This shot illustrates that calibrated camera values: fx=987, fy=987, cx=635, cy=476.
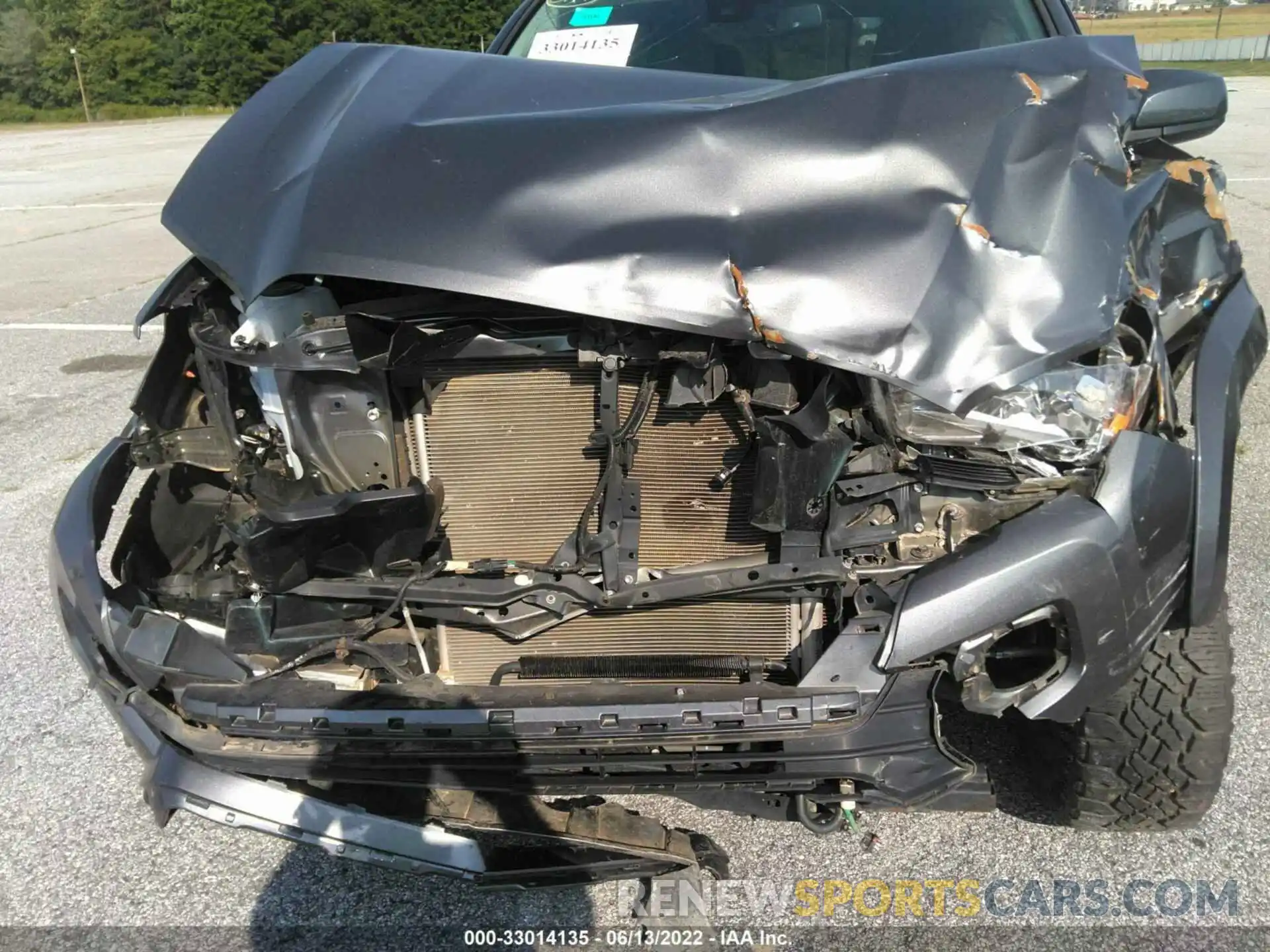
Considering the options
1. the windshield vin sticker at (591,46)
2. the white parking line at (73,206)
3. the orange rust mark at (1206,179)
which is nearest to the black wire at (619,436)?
the orange rust mark at (1206,179)

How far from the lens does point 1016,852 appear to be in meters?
2.32

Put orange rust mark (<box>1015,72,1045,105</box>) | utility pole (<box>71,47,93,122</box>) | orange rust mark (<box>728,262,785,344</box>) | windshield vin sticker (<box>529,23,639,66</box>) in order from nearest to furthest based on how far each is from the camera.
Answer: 1. orange rust mark (<box>728,262,785,344</box>)
2. orange rust mark (<box>1015,72,1045,105</box>)
3. windshield vin sticker (<box>529,23,639,66</box>)
4. utility pole (<box>71,47,93,122</box>)

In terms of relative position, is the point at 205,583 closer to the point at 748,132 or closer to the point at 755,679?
the point at 755,679

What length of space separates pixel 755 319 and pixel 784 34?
5.93 feet

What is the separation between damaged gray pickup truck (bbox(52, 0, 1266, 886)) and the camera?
176 cm

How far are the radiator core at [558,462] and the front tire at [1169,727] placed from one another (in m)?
0.85

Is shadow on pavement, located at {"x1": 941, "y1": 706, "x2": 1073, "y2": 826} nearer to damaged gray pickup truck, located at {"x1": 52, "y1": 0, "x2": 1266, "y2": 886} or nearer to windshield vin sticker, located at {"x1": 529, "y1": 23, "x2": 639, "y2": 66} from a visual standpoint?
damaged gray pickup truck, located at {"x1": 52, "y1": 0, "x2": 1266, "y2": 886}

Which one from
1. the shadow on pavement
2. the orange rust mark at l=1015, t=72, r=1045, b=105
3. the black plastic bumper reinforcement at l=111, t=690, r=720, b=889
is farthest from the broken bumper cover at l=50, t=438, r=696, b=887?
the orange rust mark at l=1015, t=72, r=1045, b=105

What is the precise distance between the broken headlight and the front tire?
1.83 feet

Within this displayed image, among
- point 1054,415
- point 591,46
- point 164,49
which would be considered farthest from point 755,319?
point 164,49

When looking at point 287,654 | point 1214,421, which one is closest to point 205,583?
point 287,654

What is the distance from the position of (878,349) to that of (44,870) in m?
2.30

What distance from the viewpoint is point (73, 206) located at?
13562 millimetres

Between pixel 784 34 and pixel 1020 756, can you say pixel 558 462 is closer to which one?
pixel 1020 756
